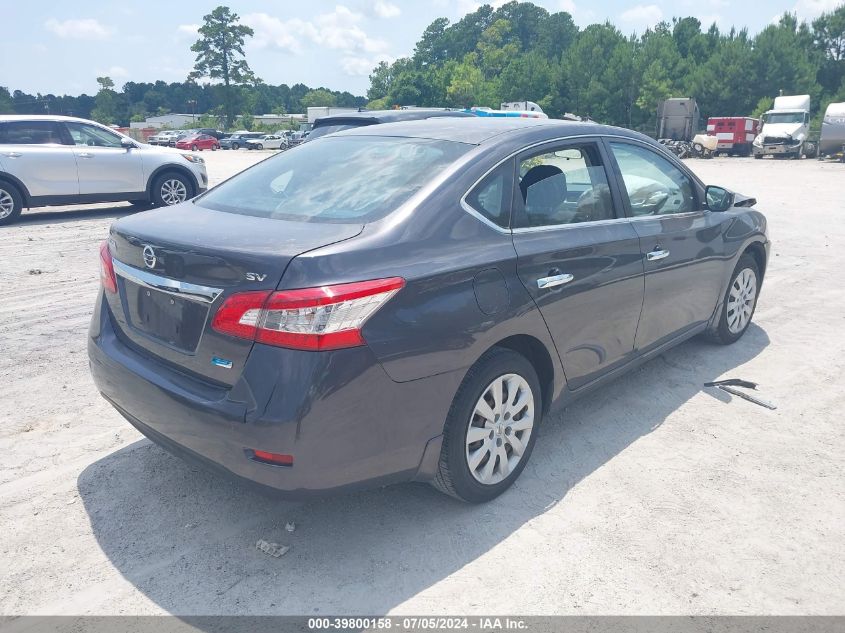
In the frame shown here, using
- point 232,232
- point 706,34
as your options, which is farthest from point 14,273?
point 706,34

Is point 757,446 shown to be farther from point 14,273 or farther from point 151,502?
point 14,273

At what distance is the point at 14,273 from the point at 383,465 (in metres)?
6.70

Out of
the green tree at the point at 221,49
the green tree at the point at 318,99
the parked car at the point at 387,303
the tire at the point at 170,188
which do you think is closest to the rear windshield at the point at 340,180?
the parked car at the point at 387,303

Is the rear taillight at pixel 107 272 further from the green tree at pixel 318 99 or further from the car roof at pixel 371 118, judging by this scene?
the green tree at pixel 318 99

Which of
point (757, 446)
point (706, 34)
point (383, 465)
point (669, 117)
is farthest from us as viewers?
point (706, 34)

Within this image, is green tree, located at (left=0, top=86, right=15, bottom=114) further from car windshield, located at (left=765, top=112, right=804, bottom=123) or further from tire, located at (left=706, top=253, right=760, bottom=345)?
tire, located at (left=706, top=253, right=760, bottom=345)

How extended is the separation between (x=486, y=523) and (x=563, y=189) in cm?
176

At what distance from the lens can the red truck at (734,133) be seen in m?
37.7

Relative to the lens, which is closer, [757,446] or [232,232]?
[232,232]

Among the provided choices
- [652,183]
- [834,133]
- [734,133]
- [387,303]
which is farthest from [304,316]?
[734,133]

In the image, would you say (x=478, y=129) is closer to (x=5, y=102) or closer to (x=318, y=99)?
(x=5, y=102)

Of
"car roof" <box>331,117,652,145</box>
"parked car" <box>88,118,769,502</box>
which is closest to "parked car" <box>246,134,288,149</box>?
"car roof" <box>331,117,652,145</box>

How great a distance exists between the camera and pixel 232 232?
2.82 metres

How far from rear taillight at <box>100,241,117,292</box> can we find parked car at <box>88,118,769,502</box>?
14 mm
